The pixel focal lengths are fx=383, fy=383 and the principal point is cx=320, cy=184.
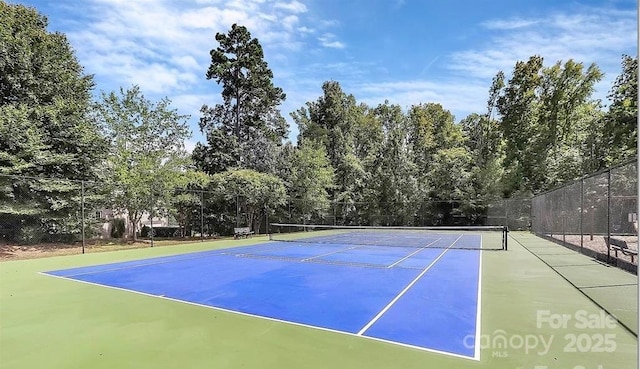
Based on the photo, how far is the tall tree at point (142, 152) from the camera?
17.4 metres

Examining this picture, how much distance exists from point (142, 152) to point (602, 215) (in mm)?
19774

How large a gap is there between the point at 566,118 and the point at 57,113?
33.1m

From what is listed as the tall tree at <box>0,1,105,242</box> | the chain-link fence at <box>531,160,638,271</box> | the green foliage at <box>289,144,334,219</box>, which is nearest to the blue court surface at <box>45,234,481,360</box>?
the chain-link fence at <box>531,160,638,271</box>

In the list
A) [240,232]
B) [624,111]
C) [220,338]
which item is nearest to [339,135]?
[240,232]

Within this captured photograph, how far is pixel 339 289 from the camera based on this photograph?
6.52 m

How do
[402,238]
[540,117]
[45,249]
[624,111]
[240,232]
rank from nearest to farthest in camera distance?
[45,249], [624,111], [240,232], [402,238], [540,117]

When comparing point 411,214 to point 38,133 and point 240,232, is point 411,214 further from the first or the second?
point 38,133

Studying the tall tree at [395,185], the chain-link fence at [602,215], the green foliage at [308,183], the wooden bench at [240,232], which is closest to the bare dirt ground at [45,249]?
the wooden bench at [240,232]

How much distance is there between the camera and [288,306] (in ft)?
17.7

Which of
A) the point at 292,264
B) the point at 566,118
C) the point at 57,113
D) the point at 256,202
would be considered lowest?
the point at 292,264

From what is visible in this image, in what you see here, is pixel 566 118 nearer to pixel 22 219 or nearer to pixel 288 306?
pixel 288 306

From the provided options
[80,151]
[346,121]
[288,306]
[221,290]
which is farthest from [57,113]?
[346,121]

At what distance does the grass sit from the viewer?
3.38 metres

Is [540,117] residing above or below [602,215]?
above
